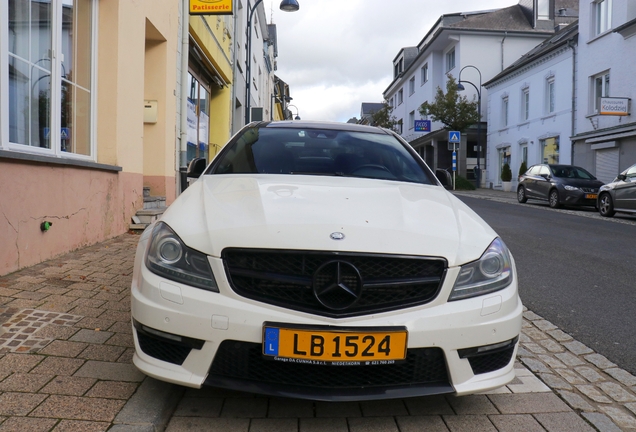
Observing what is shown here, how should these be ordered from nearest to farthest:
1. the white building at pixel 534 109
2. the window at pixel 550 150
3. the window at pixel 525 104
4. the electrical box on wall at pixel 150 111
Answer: the electrical box on wall at pixel 150 111
the white building at pixel 534 109
the window at pixel 550 150
the window at pixel 525 104

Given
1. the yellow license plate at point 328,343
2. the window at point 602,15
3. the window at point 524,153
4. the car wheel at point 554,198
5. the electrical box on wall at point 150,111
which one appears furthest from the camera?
the window at point 524,153

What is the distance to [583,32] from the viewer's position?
23922 millimetres

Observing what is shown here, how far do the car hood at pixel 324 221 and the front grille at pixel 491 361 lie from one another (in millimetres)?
442

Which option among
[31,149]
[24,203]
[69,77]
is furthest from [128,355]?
[69,77]

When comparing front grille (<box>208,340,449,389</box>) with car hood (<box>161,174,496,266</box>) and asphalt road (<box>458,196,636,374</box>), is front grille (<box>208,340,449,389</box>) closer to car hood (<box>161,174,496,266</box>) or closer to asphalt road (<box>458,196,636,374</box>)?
car hood (<box>161,174,496,266</box>)

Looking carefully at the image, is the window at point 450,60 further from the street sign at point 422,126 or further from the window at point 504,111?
the window at point 504,111

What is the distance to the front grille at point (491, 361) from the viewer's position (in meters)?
2.58

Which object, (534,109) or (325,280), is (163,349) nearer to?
(325,280)

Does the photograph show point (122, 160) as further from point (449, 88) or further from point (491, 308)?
point (449, 88)

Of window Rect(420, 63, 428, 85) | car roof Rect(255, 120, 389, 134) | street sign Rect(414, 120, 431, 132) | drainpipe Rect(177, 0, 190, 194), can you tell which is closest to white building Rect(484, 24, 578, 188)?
street sign Rect(414, 120, 431, 132)

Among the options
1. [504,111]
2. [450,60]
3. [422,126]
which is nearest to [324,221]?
[504,111]

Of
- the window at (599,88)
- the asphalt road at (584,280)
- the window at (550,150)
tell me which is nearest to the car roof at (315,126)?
the asphalt road at (584,280)

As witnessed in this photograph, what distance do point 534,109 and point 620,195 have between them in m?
15.3

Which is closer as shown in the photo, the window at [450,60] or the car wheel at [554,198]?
the car wheel at [554,198]
